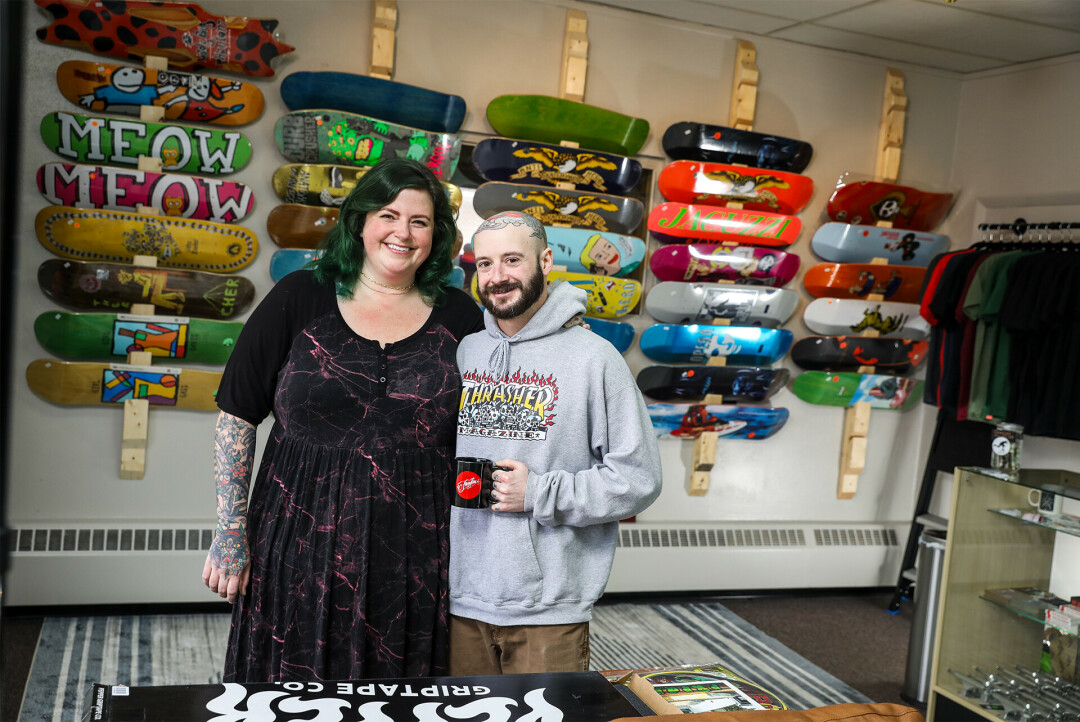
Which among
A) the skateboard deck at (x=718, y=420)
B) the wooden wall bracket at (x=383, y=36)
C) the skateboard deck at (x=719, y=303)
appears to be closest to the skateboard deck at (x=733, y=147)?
the skateboard deck at (x=719, y=303)

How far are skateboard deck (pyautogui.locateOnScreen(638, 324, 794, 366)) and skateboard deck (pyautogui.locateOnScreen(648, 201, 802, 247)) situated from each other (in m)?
0.39

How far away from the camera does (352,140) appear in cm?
323

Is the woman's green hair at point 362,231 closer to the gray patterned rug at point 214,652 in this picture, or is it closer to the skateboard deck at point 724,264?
the gray patterned rug at point 214,652

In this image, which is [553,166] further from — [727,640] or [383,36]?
[727,640]

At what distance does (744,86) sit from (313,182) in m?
1.92

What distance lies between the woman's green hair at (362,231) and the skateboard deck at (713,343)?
6.67 feet

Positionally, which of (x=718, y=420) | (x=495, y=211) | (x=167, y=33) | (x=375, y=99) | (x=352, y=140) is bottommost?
(x=718, y=420)

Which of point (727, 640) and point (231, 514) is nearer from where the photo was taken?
point (231, 514)

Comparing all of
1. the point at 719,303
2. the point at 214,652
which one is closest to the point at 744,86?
the point at 719,303

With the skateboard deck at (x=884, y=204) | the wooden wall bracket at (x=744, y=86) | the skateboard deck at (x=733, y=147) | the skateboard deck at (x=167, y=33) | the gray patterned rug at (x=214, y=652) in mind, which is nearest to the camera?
the gray patterned rug at (x=214, y=652)

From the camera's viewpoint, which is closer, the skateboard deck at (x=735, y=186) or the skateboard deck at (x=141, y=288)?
the skateboard deck at (x=141, y=288)

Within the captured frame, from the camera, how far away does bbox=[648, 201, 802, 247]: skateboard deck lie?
3.70 meters

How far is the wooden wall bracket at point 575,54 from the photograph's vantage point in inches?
138

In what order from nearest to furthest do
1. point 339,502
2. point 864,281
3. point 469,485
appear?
1. point 469,485
2. point 339,502
3. point 864,281
